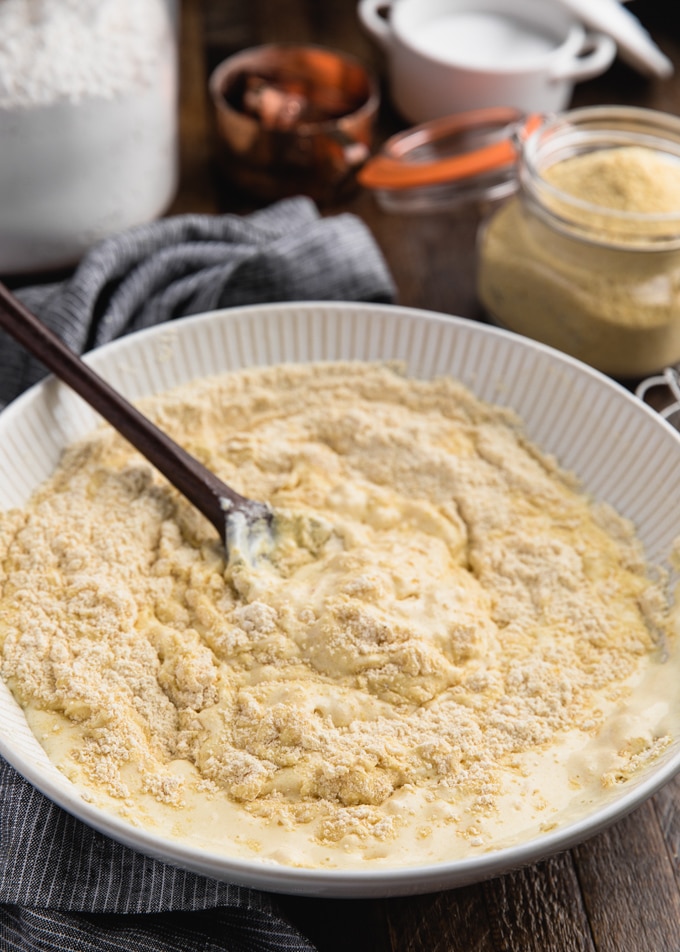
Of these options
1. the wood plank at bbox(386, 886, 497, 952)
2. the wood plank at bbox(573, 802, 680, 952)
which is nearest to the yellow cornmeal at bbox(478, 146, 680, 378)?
the wood plank at bbox(573, 802, 680, 952)

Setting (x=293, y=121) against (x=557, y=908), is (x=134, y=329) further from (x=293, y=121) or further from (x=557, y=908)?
(x=557, y=908)

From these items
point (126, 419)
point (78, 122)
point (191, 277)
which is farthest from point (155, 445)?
point (78, 122)

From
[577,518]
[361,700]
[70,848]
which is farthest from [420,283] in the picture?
[70,848]

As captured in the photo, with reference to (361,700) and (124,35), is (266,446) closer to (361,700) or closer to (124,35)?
(361,700)

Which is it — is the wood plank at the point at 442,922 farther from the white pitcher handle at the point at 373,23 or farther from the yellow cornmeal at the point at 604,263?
the white pitcher handle at the point at 373,23

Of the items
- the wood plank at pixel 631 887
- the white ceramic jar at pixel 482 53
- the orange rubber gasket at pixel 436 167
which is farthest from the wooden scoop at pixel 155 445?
the white ceramic jar at pixel 482 53

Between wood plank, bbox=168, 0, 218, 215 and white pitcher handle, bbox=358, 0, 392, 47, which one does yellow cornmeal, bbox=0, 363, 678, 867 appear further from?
white pitcher handle, bbox=358, 0, 392, 47
